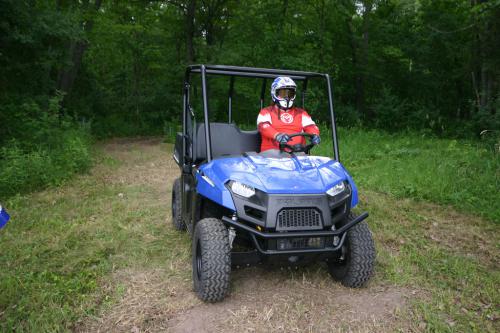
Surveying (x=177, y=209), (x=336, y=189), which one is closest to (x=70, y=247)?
(x=177, y=209)

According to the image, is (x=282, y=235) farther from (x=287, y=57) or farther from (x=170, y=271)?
(x=287, y=57)

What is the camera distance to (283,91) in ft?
12.9

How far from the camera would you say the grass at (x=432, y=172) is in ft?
16.7

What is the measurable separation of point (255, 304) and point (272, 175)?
0.92m

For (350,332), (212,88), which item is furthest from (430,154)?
(212,88)

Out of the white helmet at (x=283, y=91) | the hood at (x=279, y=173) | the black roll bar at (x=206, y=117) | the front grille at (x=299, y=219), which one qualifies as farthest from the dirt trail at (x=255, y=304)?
the white helmet at (x=283, y=91)

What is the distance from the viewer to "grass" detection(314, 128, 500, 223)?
201 inches

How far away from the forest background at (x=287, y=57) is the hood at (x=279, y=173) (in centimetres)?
644

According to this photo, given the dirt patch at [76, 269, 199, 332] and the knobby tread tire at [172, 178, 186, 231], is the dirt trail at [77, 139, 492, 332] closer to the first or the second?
the dirt patch at [76, 269, 199, 332]

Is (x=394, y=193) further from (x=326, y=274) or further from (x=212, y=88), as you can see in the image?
(x=212, y=88)

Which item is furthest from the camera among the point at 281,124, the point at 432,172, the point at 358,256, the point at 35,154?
the point at 35,154

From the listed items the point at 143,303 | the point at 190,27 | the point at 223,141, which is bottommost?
the point at 143,303

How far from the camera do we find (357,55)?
1526 centimetres

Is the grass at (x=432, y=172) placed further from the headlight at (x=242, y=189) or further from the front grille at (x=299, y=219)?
the headlight at (x=242, y=189)
